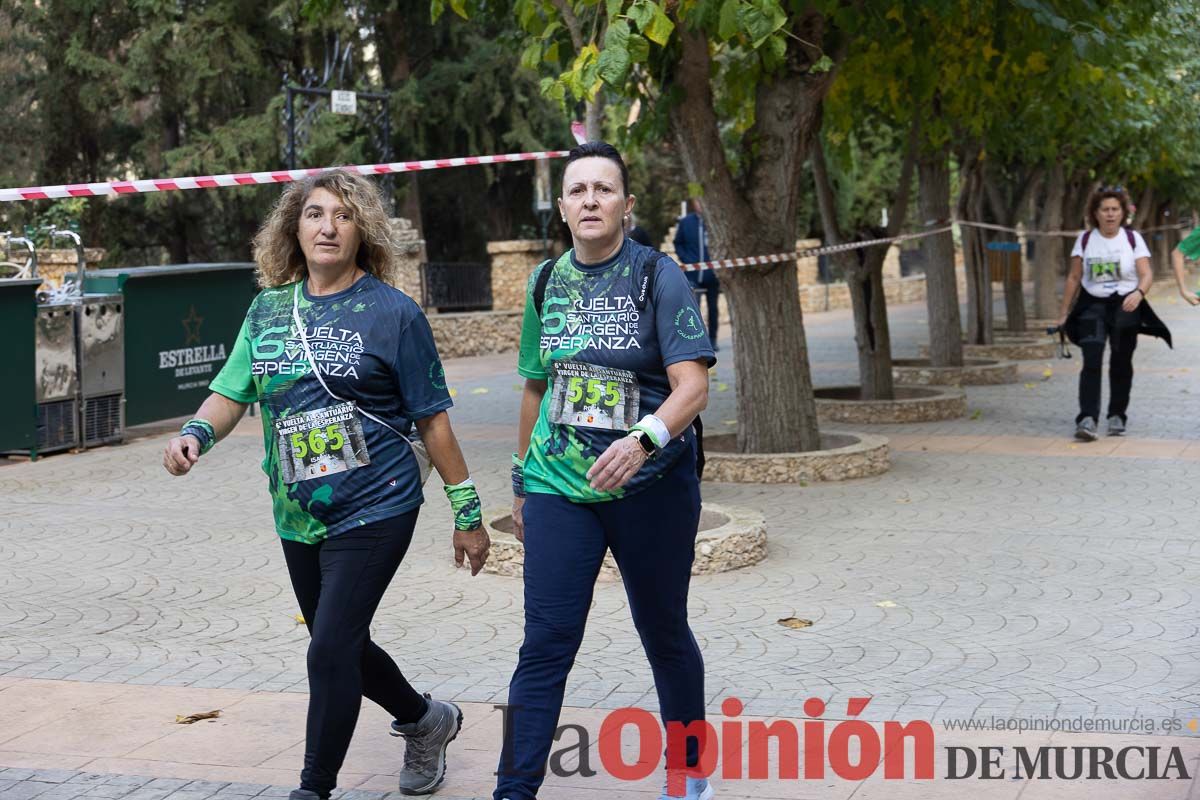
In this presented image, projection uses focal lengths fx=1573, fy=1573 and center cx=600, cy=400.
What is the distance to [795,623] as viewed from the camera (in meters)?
6.39

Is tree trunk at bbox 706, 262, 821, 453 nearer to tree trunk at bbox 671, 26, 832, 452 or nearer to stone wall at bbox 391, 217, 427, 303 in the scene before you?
tree trunk at bbox 671, 26, 832, 452

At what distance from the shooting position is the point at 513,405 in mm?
14961

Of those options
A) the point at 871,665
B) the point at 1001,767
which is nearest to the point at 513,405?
the point at 871,665

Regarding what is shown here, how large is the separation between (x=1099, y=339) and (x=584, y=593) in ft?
27.7

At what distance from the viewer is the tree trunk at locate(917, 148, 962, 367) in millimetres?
15766

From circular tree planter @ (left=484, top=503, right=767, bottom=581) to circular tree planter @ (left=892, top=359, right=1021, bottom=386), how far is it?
8.40 metres

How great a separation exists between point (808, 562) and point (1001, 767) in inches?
122

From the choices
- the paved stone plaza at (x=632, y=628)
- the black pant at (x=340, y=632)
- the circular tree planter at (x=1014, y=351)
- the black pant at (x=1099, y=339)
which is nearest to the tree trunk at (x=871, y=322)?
the black pant at (x=1099, y=339)

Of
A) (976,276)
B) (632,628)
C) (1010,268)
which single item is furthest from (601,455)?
(1010,268)

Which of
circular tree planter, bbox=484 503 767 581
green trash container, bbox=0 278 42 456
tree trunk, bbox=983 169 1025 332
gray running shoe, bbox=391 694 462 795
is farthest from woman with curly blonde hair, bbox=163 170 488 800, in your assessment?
tree trunk, bbox=983 169 1025 332

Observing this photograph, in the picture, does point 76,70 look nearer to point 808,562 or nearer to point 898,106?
point 898,106

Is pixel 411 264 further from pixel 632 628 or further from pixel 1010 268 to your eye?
pixel 632 628

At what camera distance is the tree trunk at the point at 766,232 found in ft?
32.4

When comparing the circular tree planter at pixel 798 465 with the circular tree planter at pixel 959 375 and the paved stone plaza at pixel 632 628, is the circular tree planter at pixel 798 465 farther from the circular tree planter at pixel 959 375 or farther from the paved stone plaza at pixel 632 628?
the circular tree planter at pixel 959 375
